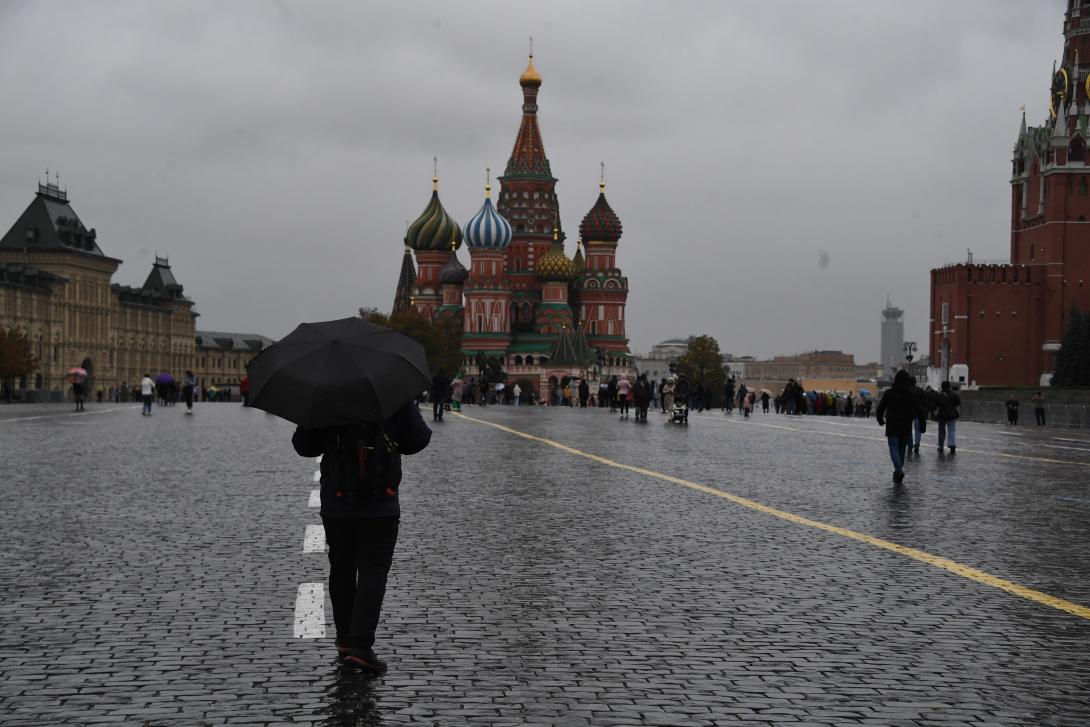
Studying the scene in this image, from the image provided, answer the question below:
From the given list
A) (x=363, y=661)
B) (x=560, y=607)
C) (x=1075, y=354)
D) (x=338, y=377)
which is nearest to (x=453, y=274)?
(x=1075, y=354)

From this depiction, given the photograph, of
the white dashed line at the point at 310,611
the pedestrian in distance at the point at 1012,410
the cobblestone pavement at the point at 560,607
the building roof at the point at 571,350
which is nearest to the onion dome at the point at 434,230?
the building roof at the point at 571,350

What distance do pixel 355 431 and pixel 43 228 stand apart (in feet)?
400

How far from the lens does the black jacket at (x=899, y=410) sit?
58.0ft

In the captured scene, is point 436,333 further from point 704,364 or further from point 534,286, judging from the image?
point 704,364

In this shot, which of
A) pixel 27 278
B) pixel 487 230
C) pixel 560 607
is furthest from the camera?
pixel 487 230

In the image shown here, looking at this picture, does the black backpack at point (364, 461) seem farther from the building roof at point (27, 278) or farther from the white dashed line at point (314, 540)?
the building roof at point (27, 278)

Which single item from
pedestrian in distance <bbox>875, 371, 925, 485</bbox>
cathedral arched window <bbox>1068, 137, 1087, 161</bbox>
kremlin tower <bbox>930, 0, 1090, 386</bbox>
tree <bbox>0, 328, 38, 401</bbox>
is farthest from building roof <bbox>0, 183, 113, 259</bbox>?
pedestrian in distance <bbox>875, 371, 925, 485</bbox>

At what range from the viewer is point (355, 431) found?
634 centimetres

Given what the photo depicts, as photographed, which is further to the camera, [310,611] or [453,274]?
[453,274]

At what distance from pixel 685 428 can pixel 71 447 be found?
54.5 ft

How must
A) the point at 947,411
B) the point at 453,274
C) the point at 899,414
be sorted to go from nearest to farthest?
the point at 899,414, the point at 947,411, the point at 453,274

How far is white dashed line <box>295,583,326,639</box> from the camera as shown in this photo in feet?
23.2

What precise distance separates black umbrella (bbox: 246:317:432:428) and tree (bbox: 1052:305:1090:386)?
95.7 meters

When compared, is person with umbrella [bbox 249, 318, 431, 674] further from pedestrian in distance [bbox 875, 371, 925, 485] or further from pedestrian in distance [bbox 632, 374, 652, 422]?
pedestrian in distance [bbox 632, 374, 652, 422]
